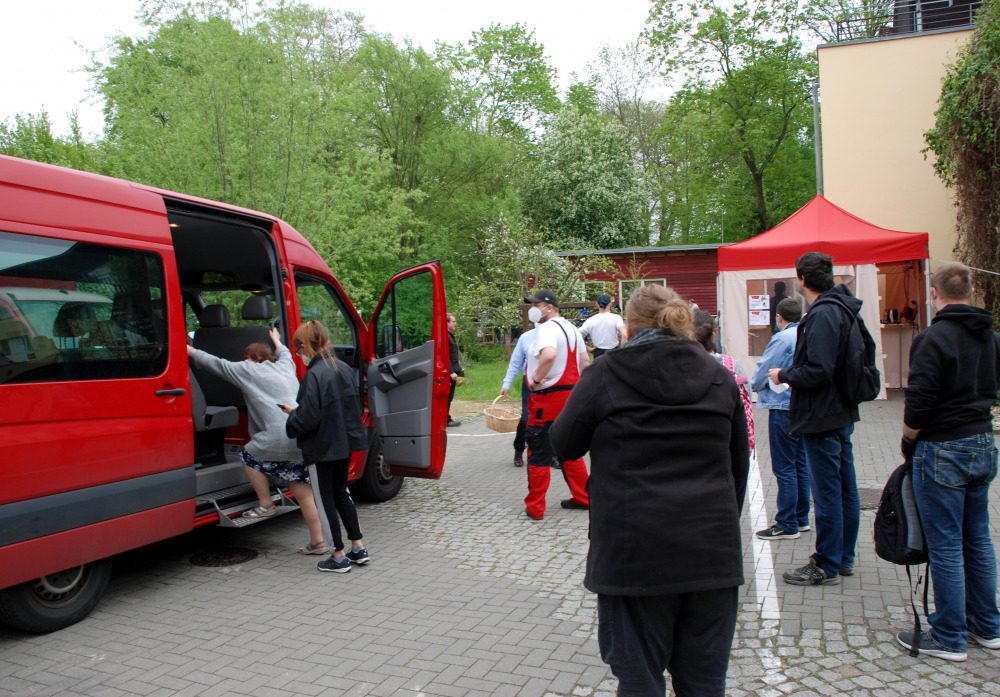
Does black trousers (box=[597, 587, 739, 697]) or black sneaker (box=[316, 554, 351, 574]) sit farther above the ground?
black trousers (box=[597, 587, 739, 697])

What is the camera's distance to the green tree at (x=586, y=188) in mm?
32906

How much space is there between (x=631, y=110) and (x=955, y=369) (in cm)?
4159

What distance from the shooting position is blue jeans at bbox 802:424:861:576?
424cm

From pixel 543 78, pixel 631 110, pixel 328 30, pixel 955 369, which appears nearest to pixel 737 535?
pixel 955 369

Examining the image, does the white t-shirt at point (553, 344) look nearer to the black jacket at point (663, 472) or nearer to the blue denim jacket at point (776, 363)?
the blue denim jacket at point (776, 363)

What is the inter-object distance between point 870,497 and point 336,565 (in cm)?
449

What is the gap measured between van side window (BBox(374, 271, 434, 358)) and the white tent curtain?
23.3 ft

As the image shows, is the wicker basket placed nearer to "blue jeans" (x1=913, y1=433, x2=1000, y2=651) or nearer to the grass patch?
the grass patch

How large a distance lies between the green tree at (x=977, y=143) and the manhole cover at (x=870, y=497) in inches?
305

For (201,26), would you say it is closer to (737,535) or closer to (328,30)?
(737,535)

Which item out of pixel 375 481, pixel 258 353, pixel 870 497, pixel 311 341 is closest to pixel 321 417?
pixel 311 341

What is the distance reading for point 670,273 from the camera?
2827 centimetres

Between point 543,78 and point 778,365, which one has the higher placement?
point 543,78

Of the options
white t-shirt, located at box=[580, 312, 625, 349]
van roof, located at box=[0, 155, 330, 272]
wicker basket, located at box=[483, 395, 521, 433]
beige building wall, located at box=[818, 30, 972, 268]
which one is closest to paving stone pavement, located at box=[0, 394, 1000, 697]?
van roof, located at box=[0, 155, 330, 272]
